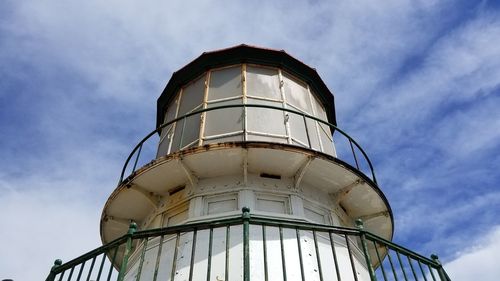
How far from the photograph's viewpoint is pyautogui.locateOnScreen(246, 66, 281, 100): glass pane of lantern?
10.3 metres

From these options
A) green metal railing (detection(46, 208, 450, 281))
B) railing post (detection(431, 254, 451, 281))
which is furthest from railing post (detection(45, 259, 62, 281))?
railing post (detection(431, 254, 451, 281))

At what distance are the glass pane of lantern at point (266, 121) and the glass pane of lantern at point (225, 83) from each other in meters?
0.83

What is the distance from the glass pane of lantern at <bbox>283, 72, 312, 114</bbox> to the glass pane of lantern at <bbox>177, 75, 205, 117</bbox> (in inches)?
80.4

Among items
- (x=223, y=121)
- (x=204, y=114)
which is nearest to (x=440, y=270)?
(x=223, y=121)

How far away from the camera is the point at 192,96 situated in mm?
11062

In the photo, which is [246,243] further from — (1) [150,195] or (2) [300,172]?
(1) [150,195]

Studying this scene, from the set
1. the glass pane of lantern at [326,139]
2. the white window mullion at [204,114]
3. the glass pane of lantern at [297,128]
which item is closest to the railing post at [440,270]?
the glass pane of lantern at [297,128]

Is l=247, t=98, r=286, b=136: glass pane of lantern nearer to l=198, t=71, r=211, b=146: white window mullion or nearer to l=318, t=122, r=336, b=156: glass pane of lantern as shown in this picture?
l=198, t=71, r=211, b=146: white window mullion

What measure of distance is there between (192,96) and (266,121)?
8.04 ft

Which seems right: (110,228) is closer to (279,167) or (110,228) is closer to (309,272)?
(279,167)

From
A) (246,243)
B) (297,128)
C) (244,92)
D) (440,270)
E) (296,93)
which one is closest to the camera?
(246,243)

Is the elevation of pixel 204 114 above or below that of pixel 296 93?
below

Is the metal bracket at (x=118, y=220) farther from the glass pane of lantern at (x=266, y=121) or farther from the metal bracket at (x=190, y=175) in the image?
the glass pane of lantern at (x=266, y=121)

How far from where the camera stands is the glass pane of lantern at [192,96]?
10.7m
